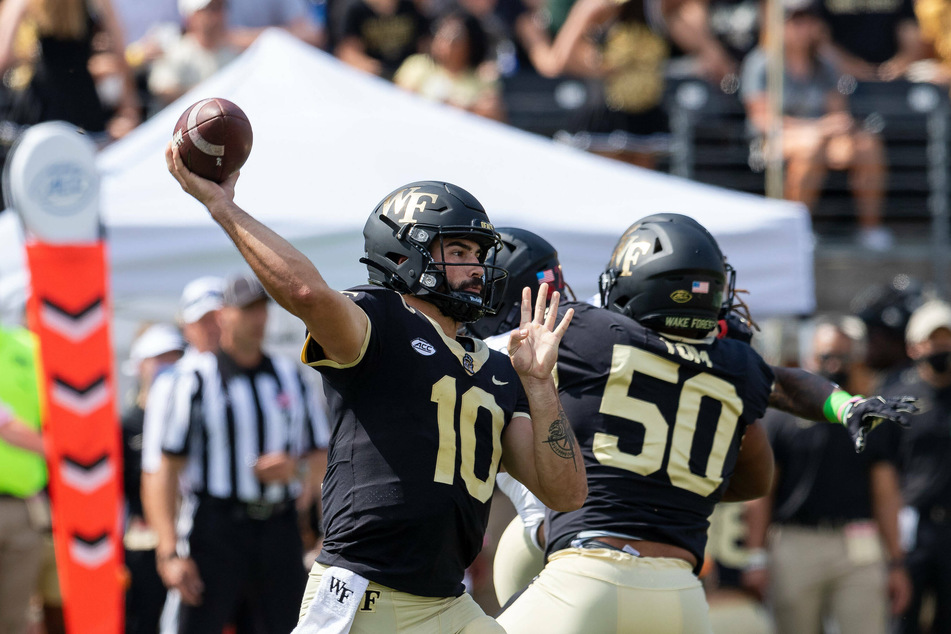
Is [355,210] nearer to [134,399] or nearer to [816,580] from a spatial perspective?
[134,399]

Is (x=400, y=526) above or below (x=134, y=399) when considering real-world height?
above

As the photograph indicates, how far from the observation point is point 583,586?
365 cm

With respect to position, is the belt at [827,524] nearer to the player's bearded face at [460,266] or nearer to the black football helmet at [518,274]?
the black football helmet at [518,274]

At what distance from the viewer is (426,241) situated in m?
3.29

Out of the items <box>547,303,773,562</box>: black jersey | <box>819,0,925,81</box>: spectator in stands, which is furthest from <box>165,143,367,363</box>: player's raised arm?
<box>819,0,925,81</box>: spectator in stands

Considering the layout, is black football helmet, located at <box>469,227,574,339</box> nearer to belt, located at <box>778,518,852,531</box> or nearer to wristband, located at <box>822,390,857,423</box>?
wristband, located at <box>822,390,857,423</box>

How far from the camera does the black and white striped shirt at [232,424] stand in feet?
19.0

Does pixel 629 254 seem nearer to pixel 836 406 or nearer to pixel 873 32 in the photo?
pixel 836 406

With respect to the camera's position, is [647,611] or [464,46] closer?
[647,611]

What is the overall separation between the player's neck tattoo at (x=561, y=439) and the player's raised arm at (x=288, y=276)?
1.88ft

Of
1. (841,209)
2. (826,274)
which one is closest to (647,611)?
(826,274)

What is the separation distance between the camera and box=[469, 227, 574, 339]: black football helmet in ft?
14.4

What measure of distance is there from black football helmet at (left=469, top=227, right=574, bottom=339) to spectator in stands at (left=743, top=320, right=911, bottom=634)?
3.11 m

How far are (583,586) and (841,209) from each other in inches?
273
